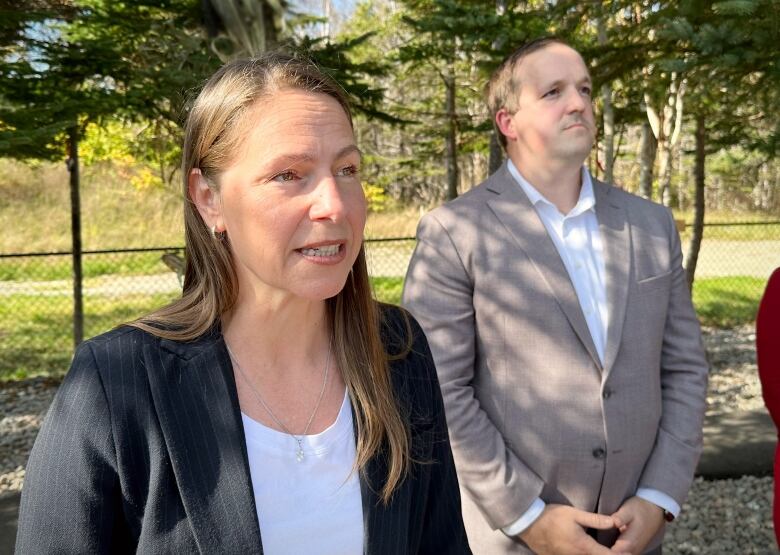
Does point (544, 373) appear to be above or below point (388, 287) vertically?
above

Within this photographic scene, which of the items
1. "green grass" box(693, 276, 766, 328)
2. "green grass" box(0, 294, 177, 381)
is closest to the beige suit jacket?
"green grass" box(0, 294, 177, 381)

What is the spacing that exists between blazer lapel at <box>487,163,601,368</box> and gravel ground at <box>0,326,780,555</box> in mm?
2844

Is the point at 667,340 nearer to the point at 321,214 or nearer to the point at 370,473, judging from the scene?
the point at 370,473

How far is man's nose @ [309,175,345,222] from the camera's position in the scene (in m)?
1.44

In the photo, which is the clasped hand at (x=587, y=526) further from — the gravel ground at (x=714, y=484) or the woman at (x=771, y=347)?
the gravel ground at (x=714, y=484)

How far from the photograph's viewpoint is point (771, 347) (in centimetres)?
247

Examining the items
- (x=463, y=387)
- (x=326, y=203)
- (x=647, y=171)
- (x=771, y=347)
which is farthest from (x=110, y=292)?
(x=326, y=203)

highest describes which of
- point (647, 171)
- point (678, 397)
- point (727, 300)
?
point (647, 171)

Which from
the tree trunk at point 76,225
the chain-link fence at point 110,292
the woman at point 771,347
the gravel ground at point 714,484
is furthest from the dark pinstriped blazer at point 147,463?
the chain-link fence at point 110,292

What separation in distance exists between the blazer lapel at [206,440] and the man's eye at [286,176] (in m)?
0.37

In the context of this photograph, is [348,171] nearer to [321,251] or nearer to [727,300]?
[321,251]

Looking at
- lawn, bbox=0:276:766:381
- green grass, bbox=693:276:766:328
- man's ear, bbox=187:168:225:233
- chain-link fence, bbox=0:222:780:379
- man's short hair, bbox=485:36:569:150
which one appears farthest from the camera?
green grass, bbox=693:276:766:328

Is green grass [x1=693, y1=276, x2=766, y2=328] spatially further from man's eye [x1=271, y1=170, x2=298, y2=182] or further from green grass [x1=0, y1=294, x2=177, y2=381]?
man's eye [x1=271, y1=170, x2=298, y2=182]

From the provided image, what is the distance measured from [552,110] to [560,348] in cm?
82
